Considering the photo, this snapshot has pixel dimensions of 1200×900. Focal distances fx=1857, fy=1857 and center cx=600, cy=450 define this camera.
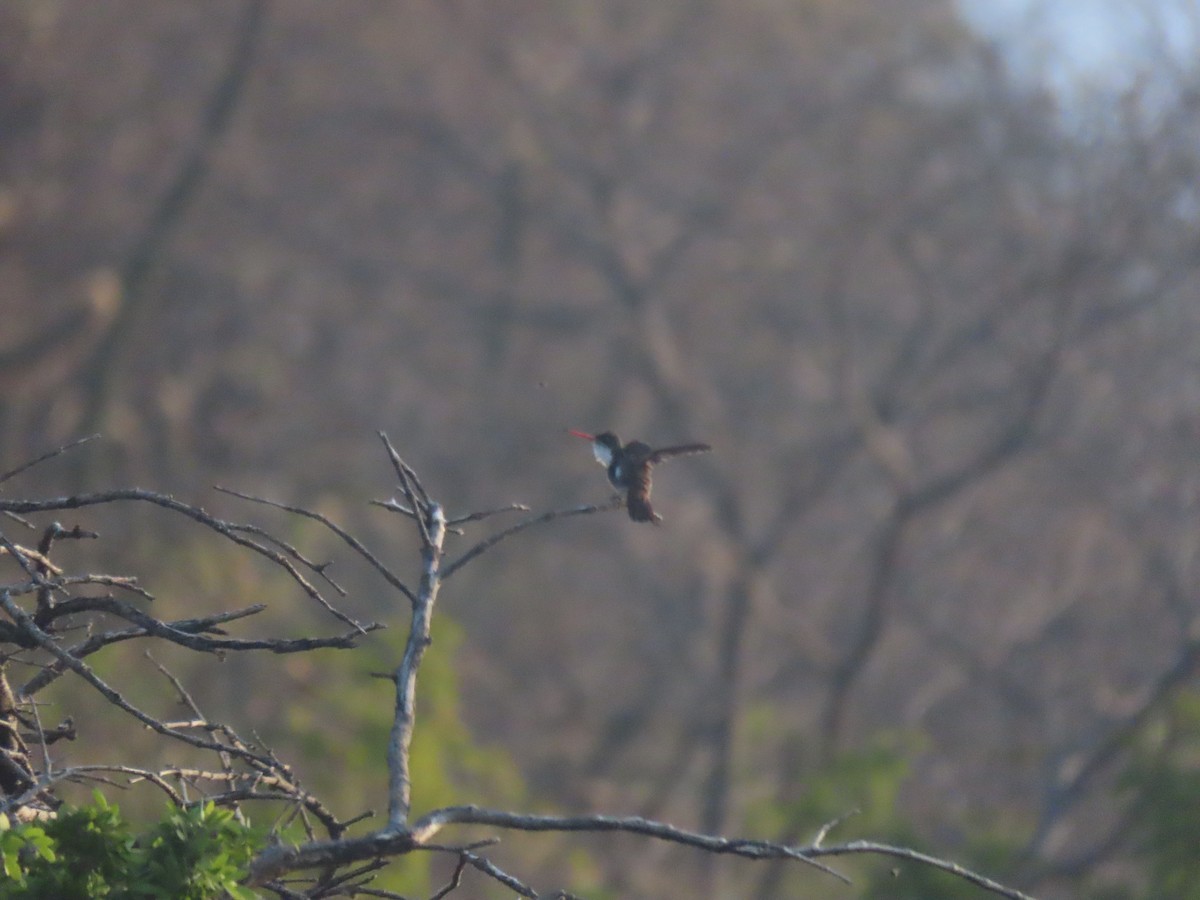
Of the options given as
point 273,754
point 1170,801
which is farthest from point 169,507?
point 1170,801

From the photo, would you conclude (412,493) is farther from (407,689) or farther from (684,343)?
(684,343)

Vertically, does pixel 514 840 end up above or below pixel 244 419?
below

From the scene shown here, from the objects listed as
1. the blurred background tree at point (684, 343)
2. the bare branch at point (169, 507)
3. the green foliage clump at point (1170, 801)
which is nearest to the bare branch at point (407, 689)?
the bare branch at point (169, 507)

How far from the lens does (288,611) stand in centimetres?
1788

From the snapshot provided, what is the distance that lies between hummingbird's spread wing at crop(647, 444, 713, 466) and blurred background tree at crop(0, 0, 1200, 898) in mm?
8401

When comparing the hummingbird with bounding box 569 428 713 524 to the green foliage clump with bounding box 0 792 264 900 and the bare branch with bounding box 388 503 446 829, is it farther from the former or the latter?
the green foliage clump with bounding box 0 792 264 900

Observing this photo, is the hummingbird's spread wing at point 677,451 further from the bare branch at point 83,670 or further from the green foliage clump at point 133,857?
the green foliage clump at point 133,857

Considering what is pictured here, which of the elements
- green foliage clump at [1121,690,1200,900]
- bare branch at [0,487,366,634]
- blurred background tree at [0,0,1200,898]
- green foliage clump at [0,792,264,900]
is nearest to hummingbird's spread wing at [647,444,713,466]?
bare branch at [0,487,366,634]

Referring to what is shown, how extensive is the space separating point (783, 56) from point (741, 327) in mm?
3573

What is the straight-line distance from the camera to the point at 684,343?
2300 cm

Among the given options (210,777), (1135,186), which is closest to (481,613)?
(1135,186)

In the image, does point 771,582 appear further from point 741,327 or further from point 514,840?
point 514,840

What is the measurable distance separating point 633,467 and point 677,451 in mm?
889

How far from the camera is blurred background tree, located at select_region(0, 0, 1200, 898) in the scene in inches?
708
